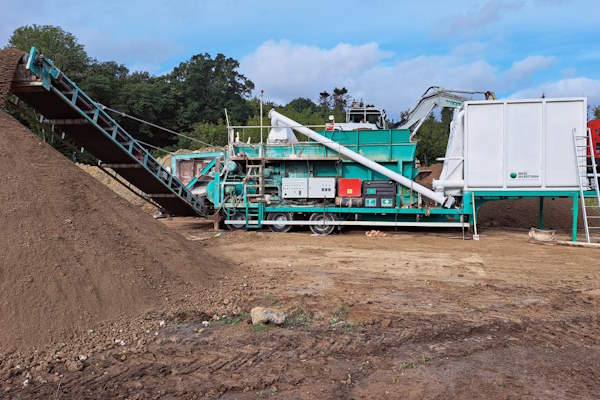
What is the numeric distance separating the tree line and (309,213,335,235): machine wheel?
18.2 metres

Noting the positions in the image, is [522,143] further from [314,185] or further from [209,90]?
[209,90]

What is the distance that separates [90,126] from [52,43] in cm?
4702

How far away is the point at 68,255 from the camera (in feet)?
18.2

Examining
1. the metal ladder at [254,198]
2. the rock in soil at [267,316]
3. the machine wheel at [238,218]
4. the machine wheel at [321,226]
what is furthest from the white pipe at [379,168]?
the rock in soil at [267,316]

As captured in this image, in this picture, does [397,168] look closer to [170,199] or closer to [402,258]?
[402,258]

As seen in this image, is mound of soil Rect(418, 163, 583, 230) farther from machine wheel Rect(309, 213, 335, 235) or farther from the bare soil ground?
the bare soil ground

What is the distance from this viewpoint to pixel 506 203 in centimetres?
1764

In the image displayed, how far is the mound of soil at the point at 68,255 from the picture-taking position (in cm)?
476

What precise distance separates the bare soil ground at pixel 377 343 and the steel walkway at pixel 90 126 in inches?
203

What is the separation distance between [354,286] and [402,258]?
288 centimetres

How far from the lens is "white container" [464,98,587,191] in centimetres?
1185

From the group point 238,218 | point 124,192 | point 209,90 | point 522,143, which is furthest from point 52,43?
point 522,143

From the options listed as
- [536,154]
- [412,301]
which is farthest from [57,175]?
[536,154]

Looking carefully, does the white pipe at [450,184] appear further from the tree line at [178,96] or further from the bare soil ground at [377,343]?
the tree line at [178,96]
